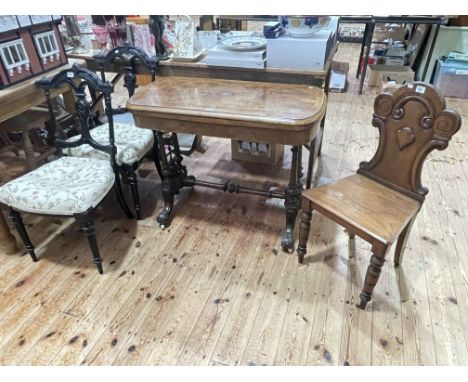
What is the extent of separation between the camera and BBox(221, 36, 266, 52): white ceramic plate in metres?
2.06

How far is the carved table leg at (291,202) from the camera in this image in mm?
1848

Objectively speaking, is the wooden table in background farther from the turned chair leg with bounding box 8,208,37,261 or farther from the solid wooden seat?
the solid wooden seat

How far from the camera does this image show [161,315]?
165 cm

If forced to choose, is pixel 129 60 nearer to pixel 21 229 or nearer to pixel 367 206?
pixel 21 229

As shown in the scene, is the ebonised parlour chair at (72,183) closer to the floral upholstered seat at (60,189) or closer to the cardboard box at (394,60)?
the floral upholstered seat at (60,189)

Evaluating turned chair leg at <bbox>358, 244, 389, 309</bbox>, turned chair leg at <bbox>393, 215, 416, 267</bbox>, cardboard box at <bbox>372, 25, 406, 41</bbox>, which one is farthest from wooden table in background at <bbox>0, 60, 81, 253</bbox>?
cardboard box at <bbox>372, 25, 406, 41</bbox>

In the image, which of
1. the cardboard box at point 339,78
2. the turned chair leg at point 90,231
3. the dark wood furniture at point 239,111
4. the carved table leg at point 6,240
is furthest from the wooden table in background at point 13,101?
the cardboard box at point 339,78


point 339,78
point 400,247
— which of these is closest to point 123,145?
point 400,247

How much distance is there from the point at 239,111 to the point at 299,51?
59 centimetres

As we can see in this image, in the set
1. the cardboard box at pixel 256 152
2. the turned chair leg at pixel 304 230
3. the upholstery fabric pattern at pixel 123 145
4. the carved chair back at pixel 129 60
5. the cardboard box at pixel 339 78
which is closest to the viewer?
the turned chair leg at pixel 304 230

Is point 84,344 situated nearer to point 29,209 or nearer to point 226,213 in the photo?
point 29,209

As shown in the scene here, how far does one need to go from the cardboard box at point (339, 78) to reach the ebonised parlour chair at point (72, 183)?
3.17 meters

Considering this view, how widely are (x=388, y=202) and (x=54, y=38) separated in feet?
7.18
